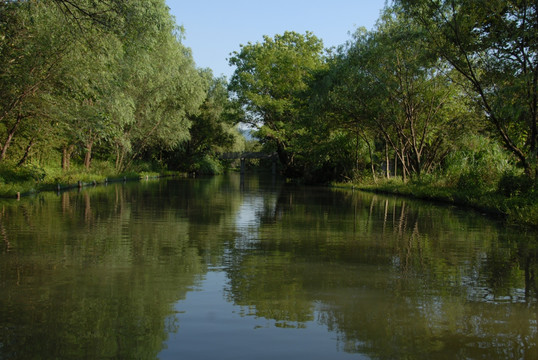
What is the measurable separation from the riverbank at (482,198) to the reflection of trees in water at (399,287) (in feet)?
10.2

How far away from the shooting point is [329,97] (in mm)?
40188

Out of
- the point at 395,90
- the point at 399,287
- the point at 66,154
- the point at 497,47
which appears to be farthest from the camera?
the point at 66,154

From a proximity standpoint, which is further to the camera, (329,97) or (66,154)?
(66,154)

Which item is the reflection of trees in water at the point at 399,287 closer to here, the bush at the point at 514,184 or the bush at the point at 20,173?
the bush at the point at 514,184

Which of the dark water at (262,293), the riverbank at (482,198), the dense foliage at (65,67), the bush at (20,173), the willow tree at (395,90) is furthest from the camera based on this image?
the willow tree at (395,90)

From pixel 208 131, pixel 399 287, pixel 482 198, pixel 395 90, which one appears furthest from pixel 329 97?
pixel 208 131

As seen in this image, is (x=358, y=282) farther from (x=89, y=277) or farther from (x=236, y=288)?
(x=89, y=277)

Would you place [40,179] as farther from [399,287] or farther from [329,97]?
[399,287]

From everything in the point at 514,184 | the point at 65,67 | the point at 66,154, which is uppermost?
the point at 65,67

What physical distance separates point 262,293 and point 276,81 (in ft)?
197

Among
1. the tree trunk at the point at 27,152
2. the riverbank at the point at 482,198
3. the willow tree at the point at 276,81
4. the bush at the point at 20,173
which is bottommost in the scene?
the riverbank at the point at 482,198

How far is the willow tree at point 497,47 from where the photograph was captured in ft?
67.6

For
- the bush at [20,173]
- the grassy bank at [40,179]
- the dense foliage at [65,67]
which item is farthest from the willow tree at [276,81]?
the bush at [20,173]

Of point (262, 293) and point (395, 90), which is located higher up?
point (395, 90)
